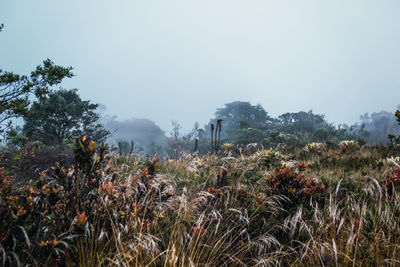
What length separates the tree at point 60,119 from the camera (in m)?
15.4

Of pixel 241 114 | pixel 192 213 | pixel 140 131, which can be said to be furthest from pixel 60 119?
pixel 140 131

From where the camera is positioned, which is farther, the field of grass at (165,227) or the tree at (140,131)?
the tree at (140,131)

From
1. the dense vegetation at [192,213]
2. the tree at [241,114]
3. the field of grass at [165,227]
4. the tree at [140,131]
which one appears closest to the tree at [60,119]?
the dense vegetation at [192,213]

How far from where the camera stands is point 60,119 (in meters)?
16.0

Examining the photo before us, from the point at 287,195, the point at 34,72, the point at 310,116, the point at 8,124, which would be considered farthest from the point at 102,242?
the point at 310,116

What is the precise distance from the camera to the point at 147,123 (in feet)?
252

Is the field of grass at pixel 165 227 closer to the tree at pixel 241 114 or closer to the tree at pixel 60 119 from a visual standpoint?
the tree at pixel 60 119

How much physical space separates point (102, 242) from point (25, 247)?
0.73 metres

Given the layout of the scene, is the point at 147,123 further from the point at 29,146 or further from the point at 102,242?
the point at 102,242

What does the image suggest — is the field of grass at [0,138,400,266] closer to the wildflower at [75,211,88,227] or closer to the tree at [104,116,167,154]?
the wildflower at [75,211,88,227]

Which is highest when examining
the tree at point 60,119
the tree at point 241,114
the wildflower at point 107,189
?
the tree at point 241,114

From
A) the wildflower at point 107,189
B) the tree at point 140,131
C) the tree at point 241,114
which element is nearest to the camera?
the wildflower at point 107,189

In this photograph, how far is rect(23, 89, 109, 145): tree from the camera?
50.4 feet

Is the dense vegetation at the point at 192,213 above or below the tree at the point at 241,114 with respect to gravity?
below
